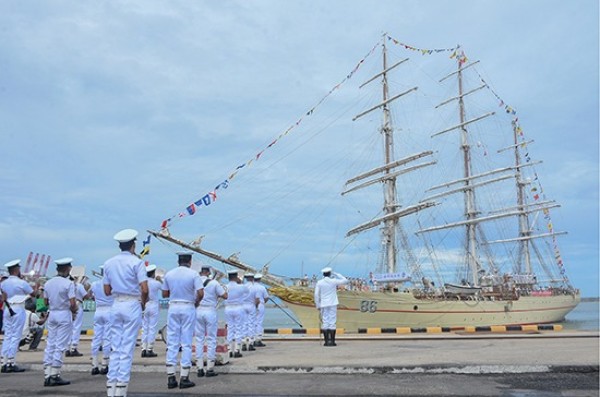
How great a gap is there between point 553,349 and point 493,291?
38082mm

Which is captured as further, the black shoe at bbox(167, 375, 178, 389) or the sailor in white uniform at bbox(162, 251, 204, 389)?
the sailor in white uniform at bbox(162, 251, 204, 389)

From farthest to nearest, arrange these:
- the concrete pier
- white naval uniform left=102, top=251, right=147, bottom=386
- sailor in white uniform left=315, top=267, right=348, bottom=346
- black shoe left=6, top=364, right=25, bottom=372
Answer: sailor in white uniform left=315, top=267, right=348, bottom=346 → black shoe left=6, top=364, right=25, bottom=372 → the concrete pier → white naval uniform left=102, top=251, right=147, bottom=386

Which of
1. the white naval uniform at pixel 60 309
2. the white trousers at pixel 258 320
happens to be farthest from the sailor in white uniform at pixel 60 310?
the white trousers at pixel 258 320

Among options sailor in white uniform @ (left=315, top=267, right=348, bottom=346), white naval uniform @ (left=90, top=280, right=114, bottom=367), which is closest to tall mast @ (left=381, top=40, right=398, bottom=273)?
sailor in white uniform @ (left=315, top=267, right=348, bottom=346)

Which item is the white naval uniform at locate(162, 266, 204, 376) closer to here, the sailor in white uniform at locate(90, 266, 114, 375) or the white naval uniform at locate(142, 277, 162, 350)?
the sailor in white uniform at locate(90, 266, 114, 375)

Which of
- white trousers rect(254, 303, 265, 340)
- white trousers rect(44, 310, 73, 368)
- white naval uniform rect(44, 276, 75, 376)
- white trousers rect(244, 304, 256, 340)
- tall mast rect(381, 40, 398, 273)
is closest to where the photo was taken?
white trousers rect(44, 310, 73, 368)

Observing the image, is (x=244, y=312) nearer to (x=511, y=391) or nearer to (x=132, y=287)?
(x=132, y=287)

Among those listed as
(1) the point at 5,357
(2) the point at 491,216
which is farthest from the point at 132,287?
(2) the point at 491,216

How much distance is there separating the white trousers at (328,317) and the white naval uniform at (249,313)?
1800 millimetres

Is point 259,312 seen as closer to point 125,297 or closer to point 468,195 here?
point 125,297

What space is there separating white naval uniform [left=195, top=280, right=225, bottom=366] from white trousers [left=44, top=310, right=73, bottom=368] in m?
2.01

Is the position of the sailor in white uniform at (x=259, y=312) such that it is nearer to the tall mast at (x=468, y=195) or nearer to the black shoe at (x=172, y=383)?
the black shoe at (x=172, y=383)

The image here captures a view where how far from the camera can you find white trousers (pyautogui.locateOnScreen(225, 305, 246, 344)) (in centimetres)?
1028

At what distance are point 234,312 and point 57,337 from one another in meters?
3.67
